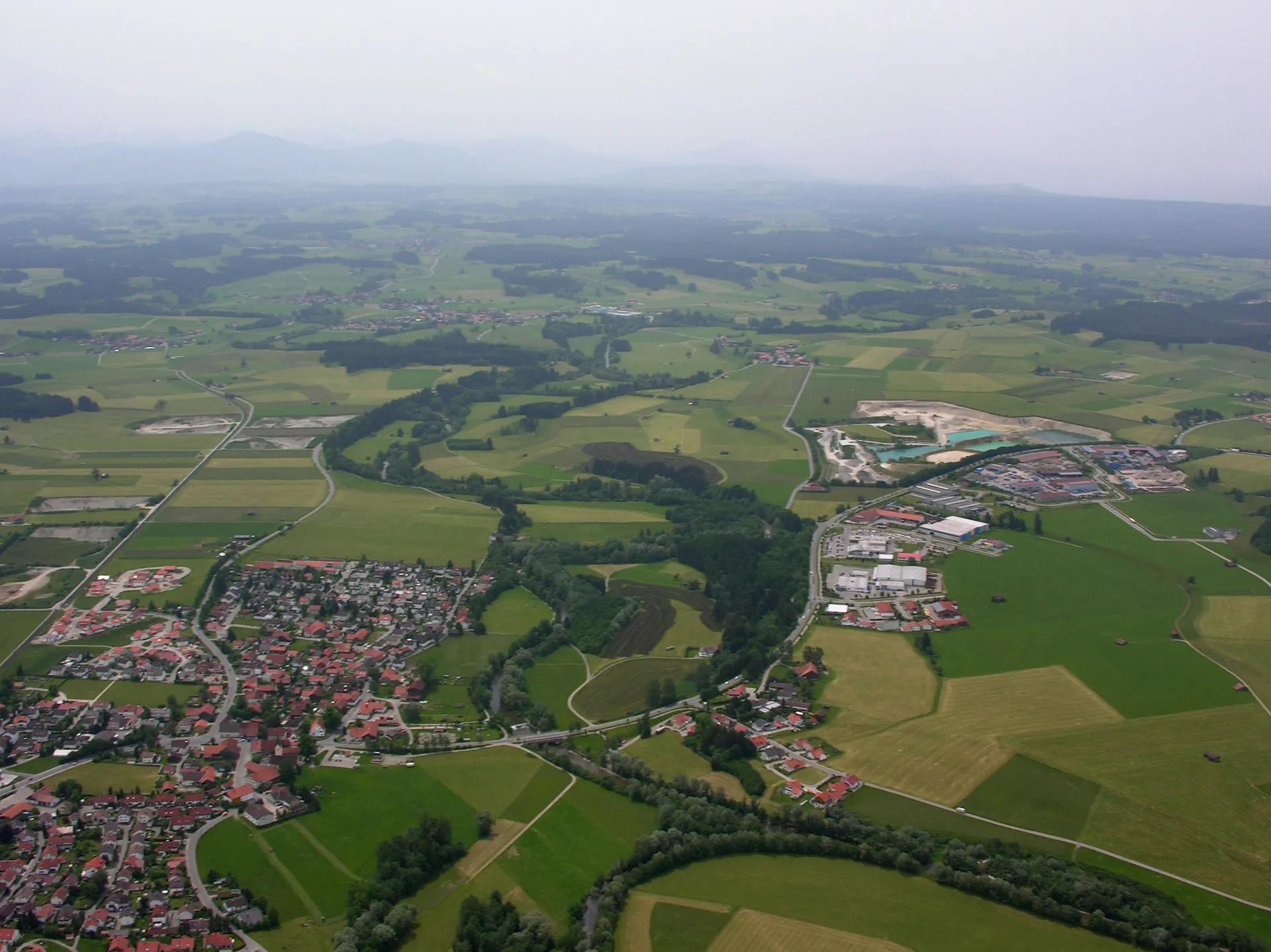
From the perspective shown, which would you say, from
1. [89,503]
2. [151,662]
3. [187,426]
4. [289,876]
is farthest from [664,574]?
[187,426]

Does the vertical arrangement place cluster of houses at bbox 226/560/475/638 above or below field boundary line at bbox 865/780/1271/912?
below

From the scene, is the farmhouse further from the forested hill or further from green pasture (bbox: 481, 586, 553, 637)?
the forested hill

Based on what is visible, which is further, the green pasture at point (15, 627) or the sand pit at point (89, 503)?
the sand pit at point (89, 503)

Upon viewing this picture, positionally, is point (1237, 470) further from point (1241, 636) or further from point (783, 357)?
point (783, 357)

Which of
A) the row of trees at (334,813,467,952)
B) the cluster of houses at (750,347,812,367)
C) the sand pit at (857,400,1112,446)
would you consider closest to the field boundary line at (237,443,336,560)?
the row of trees at (334,813,467,952)

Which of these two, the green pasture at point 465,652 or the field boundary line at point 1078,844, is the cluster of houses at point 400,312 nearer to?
the green pasture at point 465,652

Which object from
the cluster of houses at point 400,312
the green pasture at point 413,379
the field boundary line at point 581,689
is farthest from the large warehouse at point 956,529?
the cluster of houses at point 400,312

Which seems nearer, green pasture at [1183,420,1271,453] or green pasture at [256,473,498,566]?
green pasture at [256,473,498,566]
